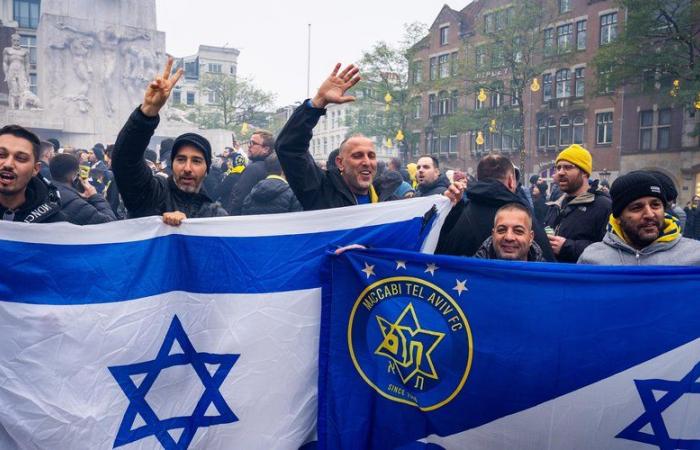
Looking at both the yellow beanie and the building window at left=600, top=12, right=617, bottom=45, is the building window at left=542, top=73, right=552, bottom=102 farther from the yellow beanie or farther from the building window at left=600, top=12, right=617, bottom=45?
the yellow beanie

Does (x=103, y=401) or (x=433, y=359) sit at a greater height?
(x=433, y=359)

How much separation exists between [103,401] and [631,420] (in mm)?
2343

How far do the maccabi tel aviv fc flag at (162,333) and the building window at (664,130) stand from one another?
37.5m

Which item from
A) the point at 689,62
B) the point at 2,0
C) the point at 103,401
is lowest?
the point at 103,401

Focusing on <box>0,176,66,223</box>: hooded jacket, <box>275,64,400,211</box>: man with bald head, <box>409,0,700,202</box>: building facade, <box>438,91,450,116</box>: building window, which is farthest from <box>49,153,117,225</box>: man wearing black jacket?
<box>438,91,450,116</box>: building window

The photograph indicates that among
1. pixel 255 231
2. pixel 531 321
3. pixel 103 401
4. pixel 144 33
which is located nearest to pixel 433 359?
pixel 531 321

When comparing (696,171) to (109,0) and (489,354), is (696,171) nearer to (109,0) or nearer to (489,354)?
(109,0)

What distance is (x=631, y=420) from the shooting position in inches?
111

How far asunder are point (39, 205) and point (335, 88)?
1.68 meters

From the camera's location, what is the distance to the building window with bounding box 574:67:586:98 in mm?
41369

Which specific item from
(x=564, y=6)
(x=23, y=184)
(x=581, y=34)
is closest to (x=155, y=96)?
(x=23, y=184)

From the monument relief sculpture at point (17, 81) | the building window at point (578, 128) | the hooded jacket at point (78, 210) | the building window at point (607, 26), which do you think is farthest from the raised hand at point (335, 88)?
the building window at point (578, 128)

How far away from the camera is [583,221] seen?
4.57 meters

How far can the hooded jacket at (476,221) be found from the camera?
397 centimetres
